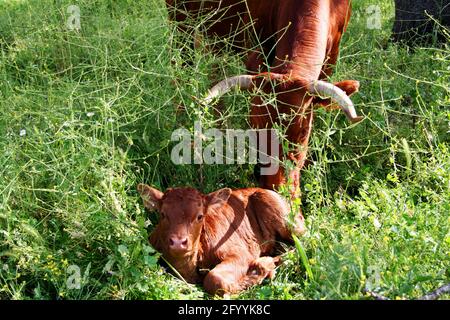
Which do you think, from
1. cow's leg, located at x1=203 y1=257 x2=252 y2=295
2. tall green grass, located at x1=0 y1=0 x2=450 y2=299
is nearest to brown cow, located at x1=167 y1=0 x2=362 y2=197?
tall green grass, located at x1=0 y1=0 x2=450 y2=299

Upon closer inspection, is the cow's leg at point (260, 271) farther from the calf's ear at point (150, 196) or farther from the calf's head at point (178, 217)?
the calf's ear at point (150, 196)

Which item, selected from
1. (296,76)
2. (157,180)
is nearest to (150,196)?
(157,180)

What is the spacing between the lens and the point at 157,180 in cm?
589

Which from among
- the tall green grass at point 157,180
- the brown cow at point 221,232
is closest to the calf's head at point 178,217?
the brown cow at point 221,232

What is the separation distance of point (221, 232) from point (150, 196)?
0.50 m

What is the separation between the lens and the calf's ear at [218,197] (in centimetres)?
529

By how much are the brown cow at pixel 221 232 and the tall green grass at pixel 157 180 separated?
11 cm

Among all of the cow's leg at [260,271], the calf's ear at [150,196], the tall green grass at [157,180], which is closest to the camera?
the tall green grass at [157,180]

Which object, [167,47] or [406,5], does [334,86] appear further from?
[406,5]

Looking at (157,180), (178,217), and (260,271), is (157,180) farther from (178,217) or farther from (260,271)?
(260,271)

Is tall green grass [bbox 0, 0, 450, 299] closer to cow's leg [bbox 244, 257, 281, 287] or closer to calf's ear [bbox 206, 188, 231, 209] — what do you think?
cow's leg [bbox 244, 257, 281, 287]

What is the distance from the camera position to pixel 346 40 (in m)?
8.17

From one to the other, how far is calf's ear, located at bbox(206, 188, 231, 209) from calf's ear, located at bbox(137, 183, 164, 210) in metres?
0.30

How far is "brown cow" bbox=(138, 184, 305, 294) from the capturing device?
499 centimetres
